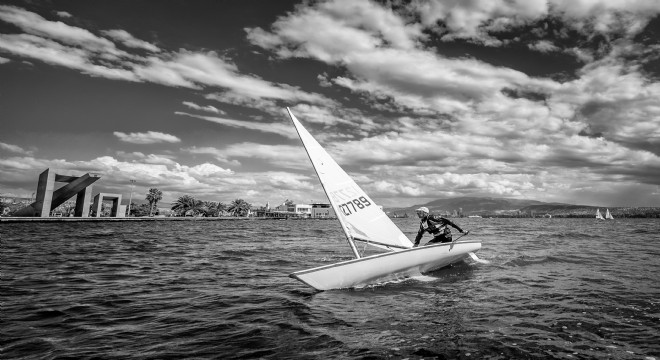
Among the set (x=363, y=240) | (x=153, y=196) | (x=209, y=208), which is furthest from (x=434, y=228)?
(x=209, y=208)

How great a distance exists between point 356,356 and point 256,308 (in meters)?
3.73

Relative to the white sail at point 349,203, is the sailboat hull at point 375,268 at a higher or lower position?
lower

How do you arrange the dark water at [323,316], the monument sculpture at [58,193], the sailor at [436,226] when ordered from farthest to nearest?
1. the monument sculpture at [58,193]
2. the sailor at [436,226]
3. the dark water at [323,316]

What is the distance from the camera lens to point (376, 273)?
10.2 meters

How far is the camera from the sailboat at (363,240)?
9695mm

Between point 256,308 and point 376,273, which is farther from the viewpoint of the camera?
point 376,273

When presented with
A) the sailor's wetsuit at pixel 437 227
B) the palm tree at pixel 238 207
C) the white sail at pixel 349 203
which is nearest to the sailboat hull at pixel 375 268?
the sailor's wetsuit at pixel 437 227

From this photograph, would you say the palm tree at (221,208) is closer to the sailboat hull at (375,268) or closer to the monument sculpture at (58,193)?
the monument sculpture at (58,193)

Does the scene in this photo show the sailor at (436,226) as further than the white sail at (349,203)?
Yes

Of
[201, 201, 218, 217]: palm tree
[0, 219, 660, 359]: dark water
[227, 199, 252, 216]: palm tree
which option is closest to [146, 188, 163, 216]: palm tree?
[201, 201, 218, 217]: palm tree

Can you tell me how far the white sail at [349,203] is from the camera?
11.4 meters

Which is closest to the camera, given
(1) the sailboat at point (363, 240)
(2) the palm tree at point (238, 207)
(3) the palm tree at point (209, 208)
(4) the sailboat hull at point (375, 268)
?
(4) the sailboat hull at point (375, 268)

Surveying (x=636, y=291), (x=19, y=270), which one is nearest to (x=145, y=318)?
(x=19, y=270)

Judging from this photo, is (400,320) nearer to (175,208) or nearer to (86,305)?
(86,305)
